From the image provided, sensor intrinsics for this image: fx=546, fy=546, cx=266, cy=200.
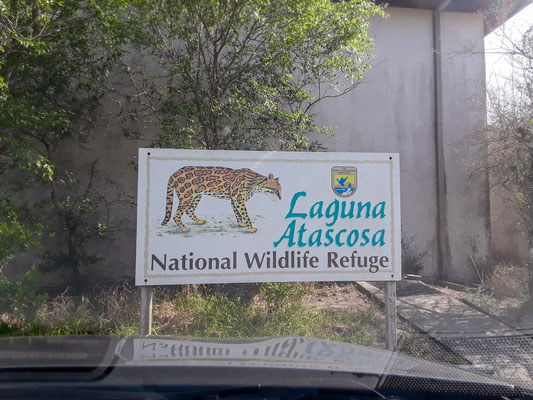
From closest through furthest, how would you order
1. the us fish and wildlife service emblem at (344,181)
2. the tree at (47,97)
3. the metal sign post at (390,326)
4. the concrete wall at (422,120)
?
the metal sign post at (390,326), the us fish and wildlife service emblem at (344,181), the tree at (47,97), the concrete wall at (422,120)

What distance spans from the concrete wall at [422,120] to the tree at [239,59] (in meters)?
2.30

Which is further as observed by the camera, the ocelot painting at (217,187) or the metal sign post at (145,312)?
the ocelot painting at (217,187)

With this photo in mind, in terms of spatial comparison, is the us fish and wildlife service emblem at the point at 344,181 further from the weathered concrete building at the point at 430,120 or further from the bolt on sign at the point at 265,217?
the weathered concrete building at the point at 430,120

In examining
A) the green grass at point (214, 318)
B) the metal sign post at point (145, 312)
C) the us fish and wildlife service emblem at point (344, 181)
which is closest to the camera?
the metal sign post at point (145, 312)

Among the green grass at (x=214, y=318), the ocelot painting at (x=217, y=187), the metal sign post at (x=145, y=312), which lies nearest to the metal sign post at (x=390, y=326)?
the green grass at (x=214, y=318)

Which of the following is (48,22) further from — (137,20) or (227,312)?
(227,312)

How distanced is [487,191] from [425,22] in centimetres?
367

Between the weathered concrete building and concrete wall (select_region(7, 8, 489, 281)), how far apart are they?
0.8 inches

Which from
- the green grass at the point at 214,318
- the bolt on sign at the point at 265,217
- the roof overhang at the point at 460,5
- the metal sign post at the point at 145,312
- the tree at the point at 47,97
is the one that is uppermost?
the roof overhang at the point at 460,5

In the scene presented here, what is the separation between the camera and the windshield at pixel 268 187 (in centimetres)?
571

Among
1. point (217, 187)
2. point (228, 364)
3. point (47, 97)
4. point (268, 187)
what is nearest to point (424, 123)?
point (268, 187)

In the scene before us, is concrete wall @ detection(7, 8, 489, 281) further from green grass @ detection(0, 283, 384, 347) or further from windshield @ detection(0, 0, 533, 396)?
green grass @ detection(0, 283, 384, 347)

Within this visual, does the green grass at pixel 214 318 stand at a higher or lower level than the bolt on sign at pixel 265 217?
lower

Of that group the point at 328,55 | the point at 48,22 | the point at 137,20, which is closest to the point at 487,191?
the point at 328,55
